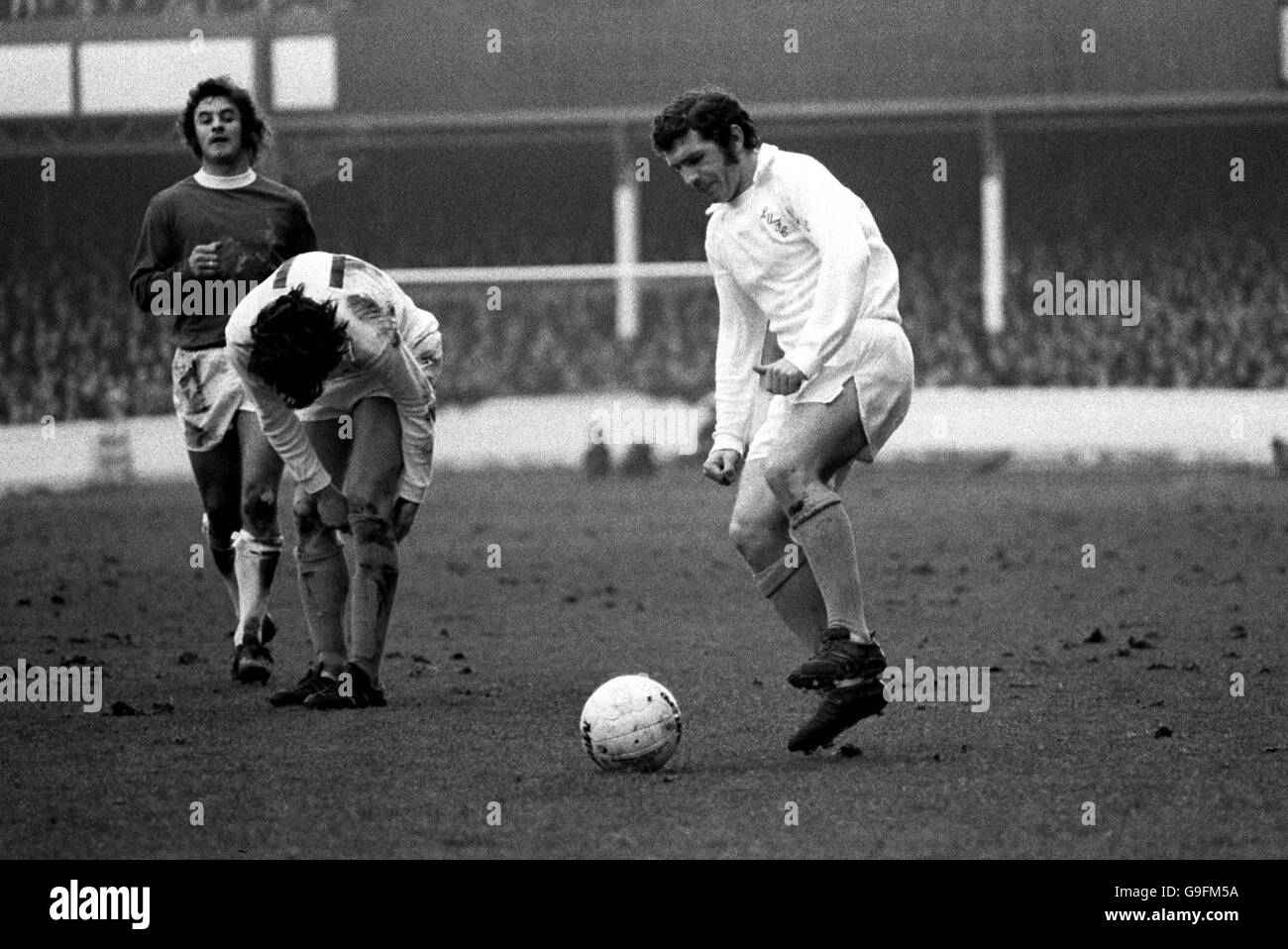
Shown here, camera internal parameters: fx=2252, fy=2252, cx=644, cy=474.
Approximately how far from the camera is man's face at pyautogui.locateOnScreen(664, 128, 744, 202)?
23.0 ft

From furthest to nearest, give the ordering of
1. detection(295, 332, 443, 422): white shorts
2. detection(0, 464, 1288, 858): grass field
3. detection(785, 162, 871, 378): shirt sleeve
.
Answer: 1. detection(295, 332, 443, 422): white shorts
2. detection(785, 162, 871, 378): shirt sleeve
3. detection(0, 464, 1288, 858): grass field

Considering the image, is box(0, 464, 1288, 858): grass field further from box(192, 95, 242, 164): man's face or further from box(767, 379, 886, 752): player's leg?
box(192, 95, 242, 164): man's face

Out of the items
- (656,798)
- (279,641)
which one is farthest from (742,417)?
(279,641)

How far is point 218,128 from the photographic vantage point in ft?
30.5

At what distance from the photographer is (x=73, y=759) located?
7262 mm

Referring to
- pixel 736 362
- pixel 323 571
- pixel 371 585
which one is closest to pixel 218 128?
pixel 323 571

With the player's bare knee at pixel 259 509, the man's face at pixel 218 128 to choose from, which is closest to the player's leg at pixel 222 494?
the player's bare knee at pixel 259 509

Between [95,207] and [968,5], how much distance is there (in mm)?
14803

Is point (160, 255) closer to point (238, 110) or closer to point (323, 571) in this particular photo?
point (238, 110)

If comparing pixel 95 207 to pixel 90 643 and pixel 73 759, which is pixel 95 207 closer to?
pixel 90 643

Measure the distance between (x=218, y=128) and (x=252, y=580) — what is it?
1866 mm

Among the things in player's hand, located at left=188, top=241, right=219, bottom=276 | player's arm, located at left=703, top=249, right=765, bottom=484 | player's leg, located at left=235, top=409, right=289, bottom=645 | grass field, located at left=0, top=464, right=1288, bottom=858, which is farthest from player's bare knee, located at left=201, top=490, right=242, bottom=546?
player's arm, located at left=703, top=249, right=765, bottom=484

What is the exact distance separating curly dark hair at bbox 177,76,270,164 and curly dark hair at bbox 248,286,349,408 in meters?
1.98

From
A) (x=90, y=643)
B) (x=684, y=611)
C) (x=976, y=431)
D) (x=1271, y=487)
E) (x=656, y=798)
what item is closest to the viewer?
(x=656, y=798)
